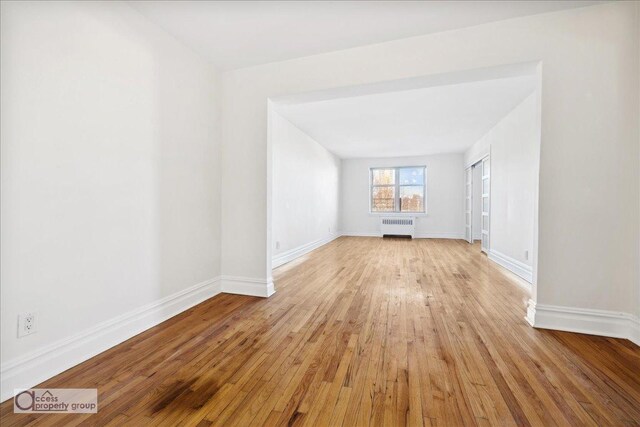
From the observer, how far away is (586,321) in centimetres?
214

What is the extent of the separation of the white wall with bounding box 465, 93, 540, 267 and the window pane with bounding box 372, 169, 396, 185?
351 cm

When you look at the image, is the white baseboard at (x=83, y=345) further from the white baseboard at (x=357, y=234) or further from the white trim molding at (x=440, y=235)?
the white trim molding at (x=440, y=235)

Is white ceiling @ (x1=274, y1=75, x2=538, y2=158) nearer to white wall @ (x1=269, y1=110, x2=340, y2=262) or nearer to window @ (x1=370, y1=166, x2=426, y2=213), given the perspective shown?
white wall @ (x1=269, y1=110, x2=340, y2=262)

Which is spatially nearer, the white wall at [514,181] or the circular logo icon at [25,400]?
the circular logo icon at [25,400]

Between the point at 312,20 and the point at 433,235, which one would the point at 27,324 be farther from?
the point at 433,235

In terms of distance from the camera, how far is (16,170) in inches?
57.3

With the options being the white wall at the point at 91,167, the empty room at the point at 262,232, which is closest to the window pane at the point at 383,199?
the empty room at the point at 262,232

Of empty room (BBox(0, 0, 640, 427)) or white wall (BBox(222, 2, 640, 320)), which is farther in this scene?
white wall (BBox(222, 2, 640, 320))

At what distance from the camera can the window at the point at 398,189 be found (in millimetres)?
8586

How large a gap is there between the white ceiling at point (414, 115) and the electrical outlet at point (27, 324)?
8.55 ft

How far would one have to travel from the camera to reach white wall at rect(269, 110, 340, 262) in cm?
480

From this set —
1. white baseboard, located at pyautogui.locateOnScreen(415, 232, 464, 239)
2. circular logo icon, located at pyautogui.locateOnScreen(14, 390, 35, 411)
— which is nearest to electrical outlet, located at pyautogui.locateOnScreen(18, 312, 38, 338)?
circular logo icon, located at pyautogui.locateOnScreen(14, 390, 35, 411)

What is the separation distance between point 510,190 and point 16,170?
5.48 metres

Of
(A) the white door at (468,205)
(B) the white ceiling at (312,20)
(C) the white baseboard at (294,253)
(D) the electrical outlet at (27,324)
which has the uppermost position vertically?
(B) the white ceiling at (312,20)
